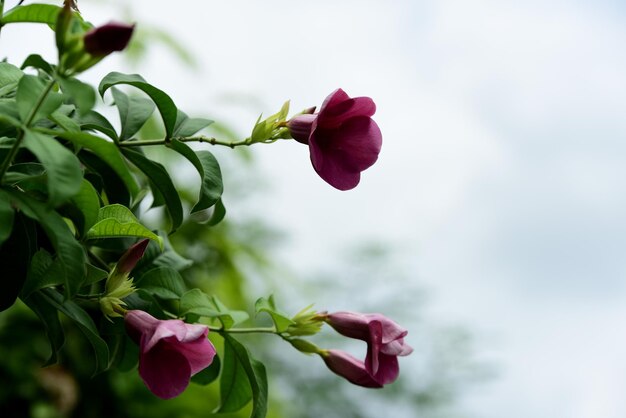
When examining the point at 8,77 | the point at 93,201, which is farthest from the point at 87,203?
the point at 8,77

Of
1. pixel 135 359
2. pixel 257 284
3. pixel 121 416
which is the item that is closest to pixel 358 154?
pixel 135 359

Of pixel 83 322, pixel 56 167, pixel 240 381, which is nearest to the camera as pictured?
pixel 56 167

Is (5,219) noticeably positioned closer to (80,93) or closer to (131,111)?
(80,93)

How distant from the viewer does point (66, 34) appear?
298 mm

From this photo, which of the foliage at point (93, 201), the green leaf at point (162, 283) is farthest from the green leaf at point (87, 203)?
the green leaf at point (162, 283)

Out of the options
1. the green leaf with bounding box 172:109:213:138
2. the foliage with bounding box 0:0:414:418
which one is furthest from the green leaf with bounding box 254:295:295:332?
the green leaf with bounding box 172:109:213:138

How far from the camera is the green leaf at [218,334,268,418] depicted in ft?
1.47

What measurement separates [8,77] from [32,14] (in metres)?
0.04

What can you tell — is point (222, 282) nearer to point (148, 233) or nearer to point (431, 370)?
point (148, 233)

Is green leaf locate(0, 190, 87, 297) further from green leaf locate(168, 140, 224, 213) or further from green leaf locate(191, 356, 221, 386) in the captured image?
green leaf locate(191, 356, 221, 386)

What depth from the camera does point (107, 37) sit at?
0.28 metres

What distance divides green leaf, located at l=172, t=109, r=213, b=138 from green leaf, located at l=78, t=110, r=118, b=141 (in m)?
0.04

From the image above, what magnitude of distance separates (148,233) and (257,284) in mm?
1800

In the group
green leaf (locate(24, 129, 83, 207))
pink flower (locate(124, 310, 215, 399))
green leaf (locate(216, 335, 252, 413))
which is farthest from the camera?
green leaf (locate(216, 335, 252, 413))
